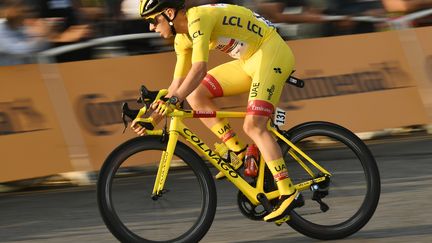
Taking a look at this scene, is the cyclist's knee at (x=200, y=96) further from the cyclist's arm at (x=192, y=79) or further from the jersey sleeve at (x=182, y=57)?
the cyclist's arm at (x=192, y=79)

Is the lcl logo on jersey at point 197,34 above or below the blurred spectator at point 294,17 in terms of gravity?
above

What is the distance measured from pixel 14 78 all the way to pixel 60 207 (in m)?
1.45

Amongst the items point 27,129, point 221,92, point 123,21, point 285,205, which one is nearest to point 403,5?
point 123,21

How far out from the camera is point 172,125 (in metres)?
6.51

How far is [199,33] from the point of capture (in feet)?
20.8

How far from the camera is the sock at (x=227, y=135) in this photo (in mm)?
6746

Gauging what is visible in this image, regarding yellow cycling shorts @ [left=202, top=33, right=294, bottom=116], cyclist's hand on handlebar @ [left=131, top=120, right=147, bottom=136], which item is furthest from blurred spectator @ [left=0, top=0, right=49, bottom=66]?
cyclist's hand on handlebar @ [left=131, top=120, right=147, bottom=136]

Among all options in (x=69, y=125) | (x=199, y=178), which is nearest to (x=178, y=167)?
(x=199, y=178)

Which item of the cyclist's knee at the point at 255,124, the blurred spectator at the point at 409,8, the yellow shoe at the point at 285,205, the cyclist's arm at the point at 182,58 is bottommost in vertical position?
the blurred spectator at the point at 409,8

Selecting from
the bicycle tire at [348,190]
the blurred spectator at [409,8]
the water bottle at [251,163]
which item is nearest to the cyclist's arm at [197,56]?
the water bottle at [251,163]

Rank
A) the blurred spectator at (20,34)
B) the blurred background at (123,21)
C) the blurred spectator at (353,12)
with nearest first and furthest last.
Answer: the blurred spectator at (20,34)
the blurred background at (123,21)
the blurred spectator at (353,12)

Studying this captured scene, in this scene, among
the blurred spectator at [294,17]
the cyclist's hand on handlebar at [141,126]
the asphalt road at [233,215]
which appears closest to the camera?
the cyclist's hand on handlebar at [141,126]

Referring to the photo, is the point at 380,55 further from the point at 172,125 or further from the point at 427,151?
the point at 172,125

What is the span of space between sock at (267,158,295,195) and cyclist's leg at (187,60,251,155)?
30 cm
